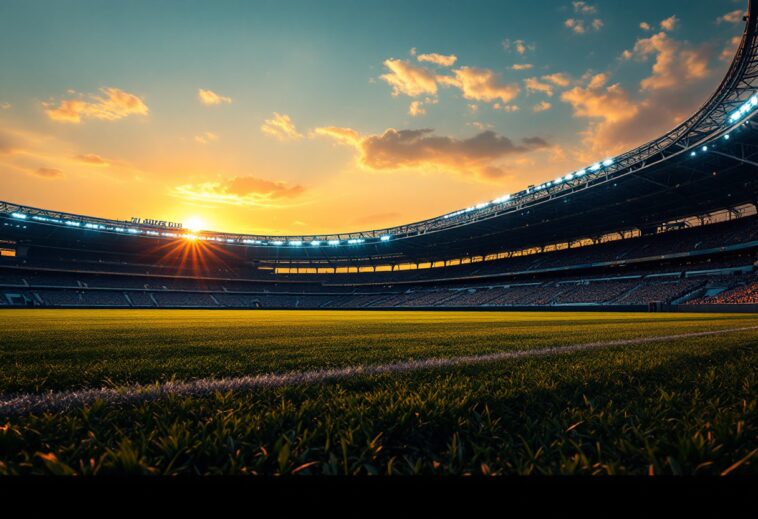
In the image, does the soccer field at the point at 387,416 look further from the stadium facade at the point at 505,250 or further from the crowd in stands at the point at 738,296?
the crowd in stands at the point at 738,296

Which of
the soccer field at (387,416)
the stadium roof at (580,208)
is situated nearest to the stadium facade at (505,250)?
the stadium roof at (580,208)

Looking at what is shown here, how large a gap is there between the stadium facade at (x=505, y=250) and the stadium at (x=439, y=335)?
10.7 inches

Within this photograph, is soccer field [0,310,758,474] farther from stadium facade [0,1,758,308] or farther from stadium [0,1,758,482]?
stadium facade [0,1,758,308]

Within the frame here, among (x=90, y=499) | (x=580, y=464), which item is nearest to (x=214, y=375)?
(x=90, y=499)

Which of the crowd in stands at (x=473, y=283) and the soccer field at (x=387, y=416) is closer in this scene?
the soccer field at (x=387, y=416)

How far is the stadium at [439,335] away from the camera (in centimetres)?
169

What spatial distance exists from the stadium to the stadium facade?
0.89 ft

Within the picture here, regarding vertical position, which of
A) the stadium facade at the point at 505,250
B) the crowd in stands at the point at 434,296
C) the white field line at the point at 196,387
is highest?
the stadium facade at the point at 505,250

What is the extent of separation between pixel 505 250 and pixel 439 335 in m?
50.9

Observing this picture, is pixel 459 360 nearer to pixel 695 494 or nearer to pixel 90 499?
pixel 695 494

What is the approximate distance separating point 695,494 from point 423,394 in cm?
174

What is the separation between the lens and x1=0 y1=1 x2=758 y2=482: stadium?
1.69 meters

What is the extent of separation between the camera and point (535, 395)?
105 inches

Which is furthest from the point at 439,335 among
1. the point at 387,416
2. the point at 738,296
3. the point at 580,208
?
the point at 580,208
